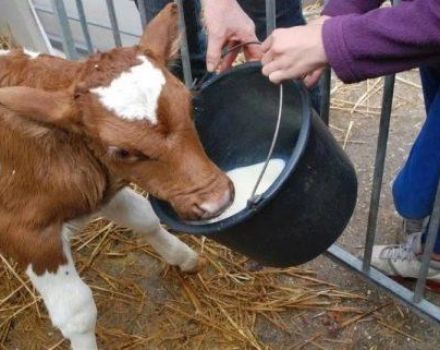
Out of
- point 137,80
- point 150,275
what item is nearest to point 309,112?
point 137,80

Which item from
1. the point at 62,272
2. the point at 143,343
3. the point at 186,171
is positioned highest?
the point at 186,171

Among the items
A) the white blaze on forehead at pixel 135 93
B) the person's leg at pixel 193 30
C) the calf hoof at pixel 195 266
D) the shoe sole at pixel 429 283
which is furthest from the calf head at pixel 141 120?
the shoe sole at pixel 429 283

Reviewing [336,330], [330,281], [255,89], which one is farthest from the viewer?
[330,281]

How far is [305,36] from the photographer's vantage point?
1.42 m

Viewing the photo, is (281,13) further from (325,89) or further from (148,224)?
(148,224)

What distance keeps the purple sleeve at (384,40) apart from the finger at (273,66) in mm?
110

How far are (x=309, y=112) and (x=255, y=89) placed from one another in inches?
12.2

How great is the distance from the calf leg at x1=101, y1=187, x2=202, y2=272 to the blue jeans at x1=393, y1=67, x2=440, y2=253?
33.1 inches

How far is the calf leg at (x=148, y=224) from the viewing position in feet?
7.48

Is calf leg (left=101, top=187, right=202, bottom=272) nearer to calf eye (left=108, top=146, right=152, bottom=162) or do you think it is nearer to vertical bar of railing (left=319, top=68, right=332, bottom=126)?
calf eye (left=108, top=146, right=152, bottom=162)

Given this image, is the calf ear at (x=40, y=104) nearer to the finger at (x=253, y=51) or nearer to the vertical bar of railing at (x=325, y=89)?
the finger at (x=253, y=51)

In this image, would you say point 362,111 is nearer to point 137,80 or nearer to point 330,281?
point 330,281

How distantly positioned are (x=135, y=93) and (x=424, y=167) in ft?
2.86

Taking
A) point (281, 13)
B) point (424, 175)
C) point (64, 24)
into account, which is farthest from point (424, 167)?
point (64, 24)
